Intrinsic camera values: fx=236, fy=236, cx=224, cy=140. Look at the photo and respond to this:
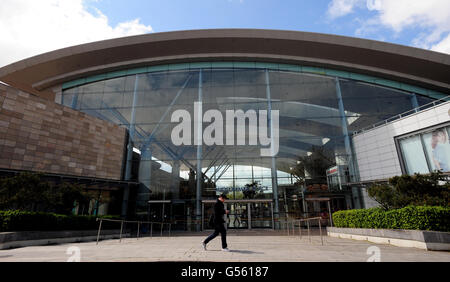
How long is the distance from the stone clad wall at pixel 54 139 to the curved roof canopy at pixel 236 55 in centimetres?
690

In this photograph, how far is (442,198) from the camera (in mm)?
9344

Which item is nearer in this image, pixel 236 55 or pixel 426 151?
pixel 426 151

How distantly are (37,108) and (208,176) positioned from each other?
12777 mm

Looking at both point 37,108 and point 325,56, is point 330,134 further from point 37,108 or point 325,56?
point 37,108

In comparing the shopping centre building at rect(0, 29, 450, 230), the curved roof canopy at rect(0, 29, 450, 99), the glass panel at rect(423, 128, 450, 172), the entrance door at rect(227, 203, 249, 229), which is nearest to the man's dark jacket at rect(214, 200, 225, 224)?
the shopping centre building at rect(0, 29, 450, 230)

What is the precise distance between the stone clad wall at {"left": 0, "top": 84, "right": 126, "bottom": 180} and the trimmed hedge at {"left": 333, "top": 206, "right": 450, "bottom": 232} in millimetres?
17281

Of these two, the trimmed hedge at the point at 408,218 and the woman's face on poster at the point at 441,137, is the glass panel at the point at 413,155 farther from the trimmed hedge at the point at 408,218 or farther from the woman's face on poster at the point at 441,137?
the trimmed hedge at the point at 408,218

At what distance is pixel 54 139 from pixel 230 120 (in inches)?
508

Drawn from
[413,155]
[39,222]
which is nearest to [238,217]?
[39,222]

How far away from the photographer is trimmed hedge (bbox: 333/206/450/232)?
7.28 m

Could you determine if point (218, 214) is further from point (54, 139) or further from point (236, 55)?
point (236, 55)

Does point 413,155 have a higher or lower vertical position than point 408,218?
higher

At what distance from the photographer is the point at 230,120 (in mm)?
19625

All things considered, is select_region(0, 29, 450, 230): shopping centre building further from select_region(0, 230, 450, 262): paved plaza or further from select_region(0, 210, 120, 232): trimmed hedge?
select_region(0, 230, 450, 262): paved plaza
